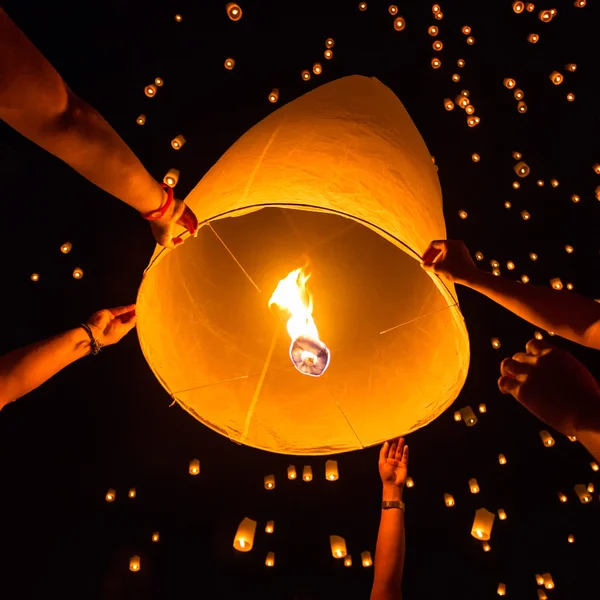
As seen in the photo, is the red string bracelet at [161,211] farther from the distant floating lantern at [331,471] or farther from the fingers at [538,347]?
the distant floating lantern at [331,471]

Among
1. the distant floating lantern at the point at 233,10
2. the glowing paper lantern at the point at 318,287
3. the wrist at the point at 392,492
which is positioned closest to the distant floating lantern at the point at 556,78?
the glowing paper lantern at the point at 318,287

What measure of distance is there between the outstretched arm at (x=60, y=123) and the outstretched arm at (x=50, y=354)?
0.58 metres

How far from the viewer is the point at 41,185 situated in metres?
2.23

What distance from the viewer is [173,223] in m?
1.03

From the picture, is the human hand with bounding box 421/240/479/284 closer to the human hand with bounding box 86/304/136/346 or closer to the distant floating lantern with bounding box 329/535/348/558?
the human hand with bounding box 86/304/136/346

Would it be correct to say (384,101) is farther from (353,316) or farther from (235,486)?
(235,486)

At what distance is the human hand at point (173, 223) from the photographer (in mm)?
1014

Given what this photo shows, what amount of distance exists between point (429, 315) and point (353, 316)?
23 cm

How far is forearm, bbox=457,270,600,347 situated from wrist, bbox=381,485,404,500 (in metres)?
1.07

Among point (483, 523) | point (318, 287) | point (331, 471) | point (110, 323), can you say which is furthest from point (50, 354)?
point (483, 523)

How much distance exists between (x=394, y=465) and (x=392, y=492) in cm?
10

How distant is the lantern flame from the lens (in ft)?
3.72

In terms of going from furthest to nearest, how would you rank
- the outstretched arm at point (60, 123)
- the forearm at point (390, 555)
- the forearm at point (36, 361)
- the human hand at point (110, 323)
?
the forearm at point (390, 555)
the human hand at point (110, 323)
the forearm at point (36, 361)
the outstretched arm at point (60, 123)

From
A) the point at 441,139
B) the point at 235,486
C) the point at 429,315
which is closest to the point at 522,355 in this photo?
the point at 429,315
